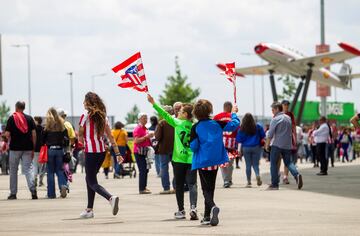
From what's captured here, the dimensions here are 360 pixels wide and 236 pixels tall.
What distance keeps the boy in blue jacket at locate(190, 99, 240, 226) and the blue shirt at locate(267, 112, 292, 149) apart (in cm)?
786

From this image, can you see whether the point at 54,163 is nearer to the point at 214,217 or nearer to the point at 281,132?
the point at 281,132

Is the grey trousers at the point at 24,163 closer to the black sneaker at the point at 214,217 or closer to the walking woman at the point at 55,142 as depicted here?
the walking woman at the point at 55,142

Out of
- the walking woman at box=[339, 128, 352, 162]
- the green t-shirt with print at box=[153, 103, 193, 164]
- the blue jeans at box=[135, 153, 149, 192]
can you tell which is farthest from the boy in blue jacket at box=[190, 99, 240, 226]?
the walking woman at box=[339, 128, 352, 162]

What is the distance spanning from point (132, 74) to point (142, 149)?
23.4 feet

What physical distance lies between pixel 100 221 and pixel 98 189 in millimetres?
621

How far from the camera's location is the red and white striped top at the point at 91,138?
1423cm

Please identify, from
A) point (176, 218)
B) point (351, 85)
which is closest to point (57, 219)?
point (176, 218)

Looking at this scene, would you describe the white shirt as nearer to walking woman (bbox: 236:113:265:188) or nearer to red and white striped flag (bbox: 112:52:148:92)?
walking woman (bbox: 236:113:265:188)

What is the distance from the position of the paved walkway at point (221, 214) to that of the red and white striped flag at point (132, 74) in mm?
1763

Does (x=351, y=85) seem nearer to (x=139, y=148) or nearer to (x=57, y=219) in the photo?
(x=139, y=148)

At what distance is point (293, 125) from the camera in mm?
21984

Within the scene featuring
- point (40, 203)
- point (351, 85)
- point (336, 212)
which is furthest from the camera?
point (351, 85)

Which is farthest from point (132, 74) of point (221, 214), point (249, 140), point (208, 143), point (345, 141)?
point (345, 141)

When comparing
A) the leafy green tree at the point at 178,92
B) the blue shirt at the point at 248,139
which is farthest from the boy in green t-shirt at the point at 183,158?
the leafy green tree at the point at 178,92
